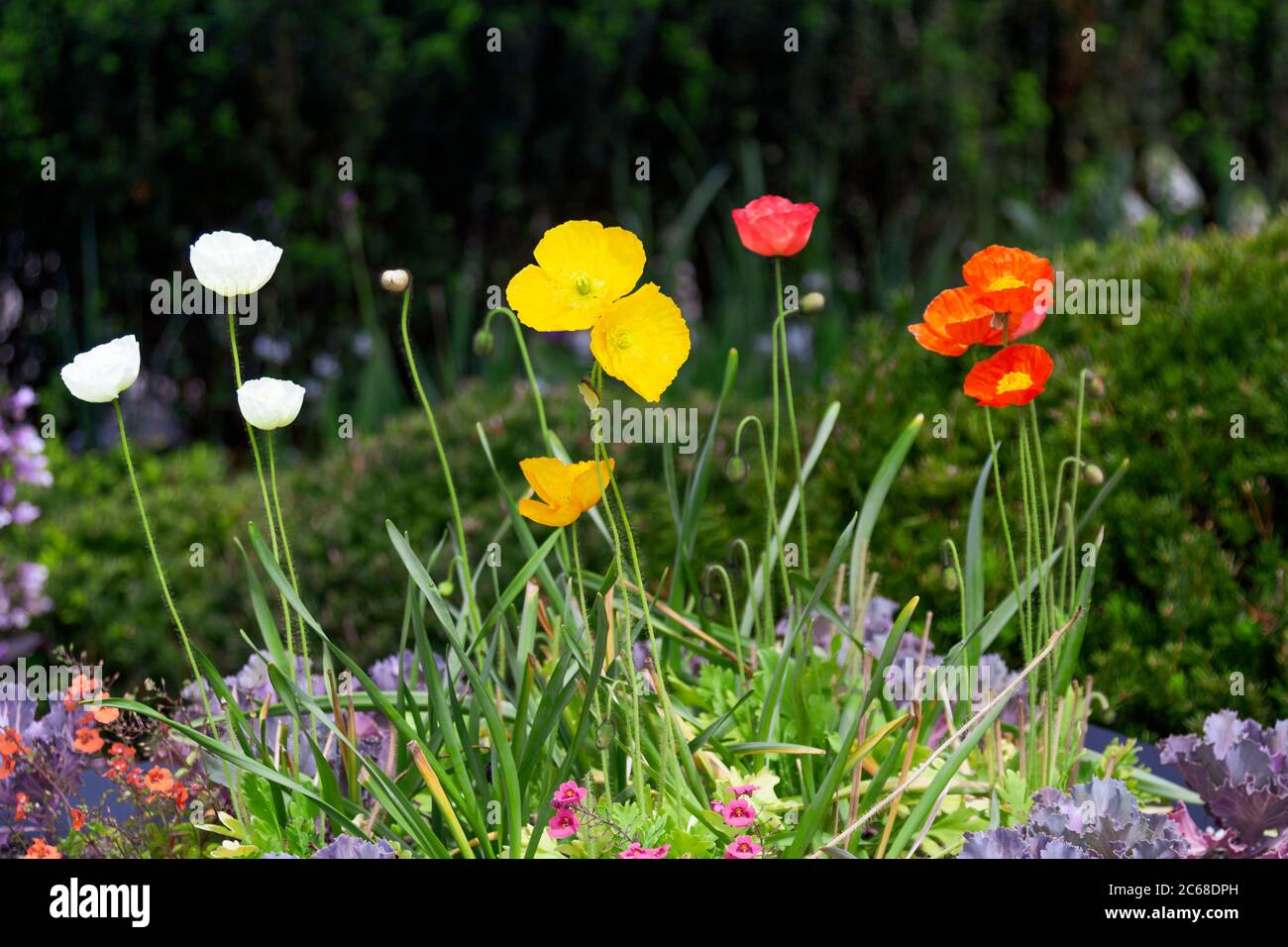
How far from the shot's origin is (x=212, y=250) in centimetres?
174

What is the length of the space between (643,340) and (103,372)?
668 mm

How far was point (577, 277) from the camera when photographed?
1663 mm

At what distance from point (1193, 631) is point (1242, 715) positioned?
173mm

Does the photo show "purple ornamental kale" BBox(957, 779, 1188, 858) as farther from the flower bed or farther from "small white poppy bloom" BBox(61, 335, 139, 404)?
"small white poppy bloom" BBox(61, 335, 139, 404)

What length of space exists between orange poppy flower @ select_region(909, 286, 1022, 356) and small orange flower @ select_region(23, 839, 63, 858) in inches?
53.3

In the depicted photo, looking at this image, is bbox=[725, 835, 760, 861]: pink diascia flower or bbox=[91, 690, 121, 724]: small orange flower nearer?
bbox=[725, 835, 760, 861]: pink diascia flower

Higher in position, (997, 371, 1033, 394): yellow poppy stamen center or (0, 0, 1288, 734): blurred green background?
(0, 0, 1288, 734): blurred green background

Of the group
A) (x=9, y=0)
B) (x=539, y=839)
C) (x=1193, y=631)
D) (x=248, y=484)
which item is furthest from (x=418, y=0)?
(x=539, y=839)

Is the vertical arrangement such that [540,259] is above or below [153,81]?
below

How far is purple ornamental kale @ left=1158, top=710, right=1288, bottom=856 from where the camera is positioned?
1.92m

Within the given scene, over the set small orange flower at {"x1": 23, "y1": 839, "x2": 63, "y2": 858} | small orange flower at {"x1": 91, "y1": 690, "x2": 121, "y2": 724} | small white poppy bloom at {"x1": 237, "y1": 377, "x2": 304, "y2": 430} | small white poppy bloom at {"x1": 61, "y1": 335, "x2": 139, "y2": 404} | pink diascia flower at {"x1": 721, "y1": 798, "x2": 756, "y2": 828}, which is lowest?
small orange flower at {"x1": 23, "y1": 839, "x2": 63, "y2": 858}

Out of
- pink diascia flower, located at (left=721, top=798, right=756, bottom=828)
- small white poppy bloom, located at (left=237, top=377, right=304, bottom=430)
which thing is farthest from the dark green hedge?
small white poppy bloom, located at (left=237, top=377, right=304, bottom=430)

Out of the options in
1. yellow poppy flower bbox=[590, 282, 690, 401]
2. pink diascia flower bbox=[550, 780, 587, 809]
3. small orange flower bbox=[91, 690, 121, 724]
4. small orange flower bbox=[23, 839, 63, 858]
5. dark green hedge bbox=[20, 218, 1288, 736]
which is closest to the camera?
yellow poppy flower bbox=[590, 282, 690, 401]
